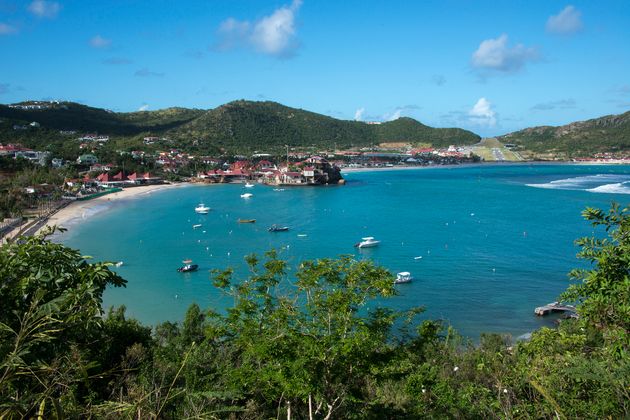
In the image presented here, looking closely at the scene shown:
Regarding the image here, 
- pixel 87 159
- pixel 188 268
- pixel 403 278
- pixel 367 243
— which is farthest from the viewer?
pixel 87 159

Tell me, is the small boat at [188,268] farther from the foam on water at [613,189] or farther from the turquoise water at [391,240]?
the foam on water at [613,189]

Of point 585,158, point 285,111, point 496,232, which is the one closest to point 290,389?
point 496,232

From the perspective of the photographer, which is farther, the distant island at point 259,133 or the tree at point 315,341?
the distant island at point 259,133

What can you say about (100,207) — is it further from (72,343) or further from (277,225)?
(72,343)

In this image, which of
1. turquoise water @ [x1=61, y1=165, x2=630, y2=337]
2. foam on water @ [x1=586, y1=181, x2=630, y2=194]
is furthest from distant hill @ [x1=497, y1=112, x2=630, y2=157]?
turquoise water @ [x1=61, y1=165, x2=630, y2=337]

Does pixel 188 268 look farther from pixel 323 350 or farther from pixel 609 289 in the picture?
pixel 609 289

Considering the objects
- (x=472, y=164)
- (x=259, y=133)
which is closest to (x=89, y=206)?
(x=259, y=133)

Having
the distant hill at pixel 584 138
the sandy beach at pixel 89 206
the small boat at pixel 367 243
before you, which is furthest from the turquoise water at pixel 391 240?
the distant hill at pixel 584 138
